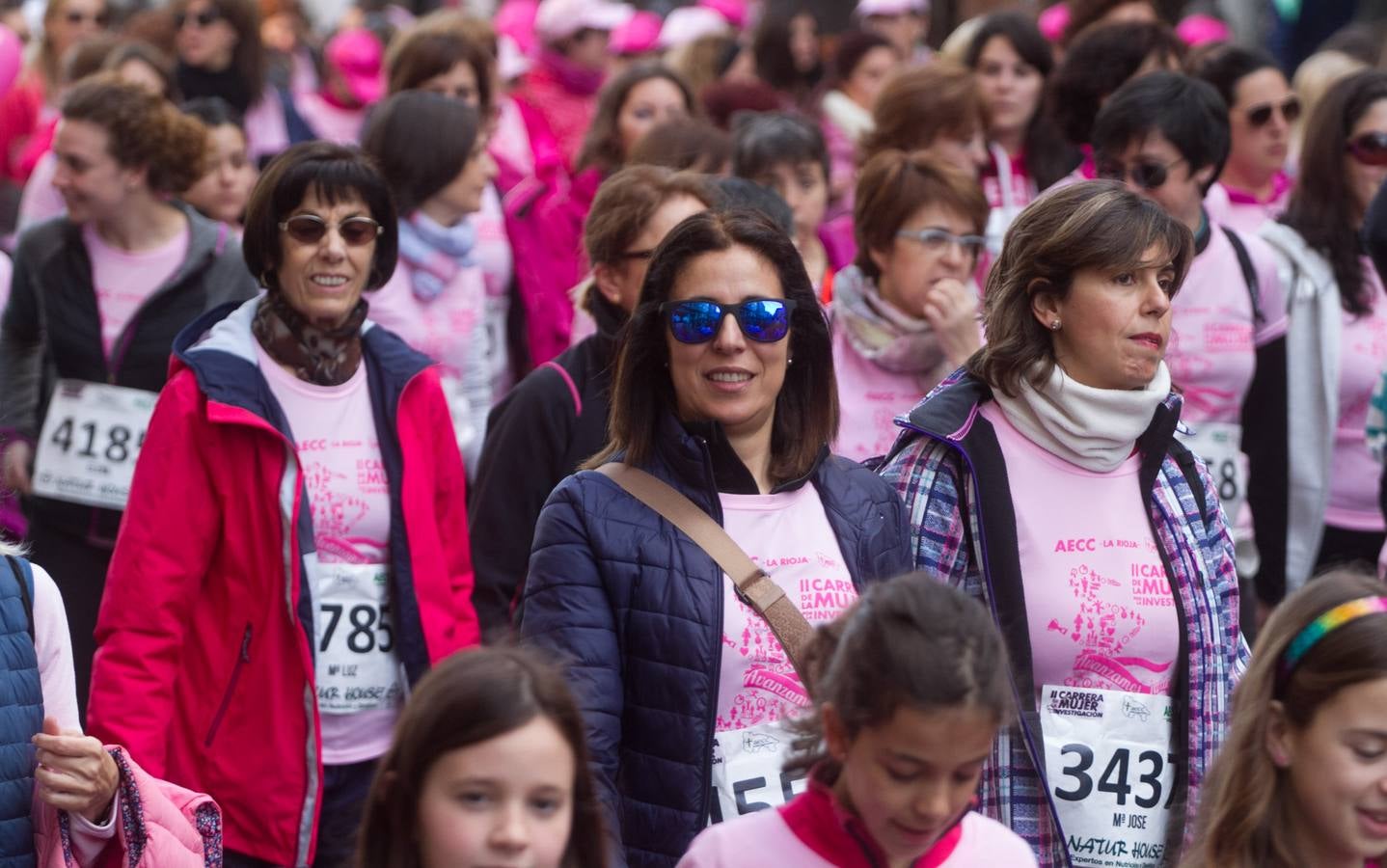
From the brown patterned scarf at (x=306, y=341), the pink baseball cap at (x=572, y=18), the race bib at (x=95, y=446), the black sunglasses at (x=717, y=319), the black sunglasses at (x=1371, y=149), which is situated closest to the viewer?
the black sunglasses at (x=717, y=319)

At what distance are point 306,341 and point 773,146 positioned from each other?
Result: 9.30 feet

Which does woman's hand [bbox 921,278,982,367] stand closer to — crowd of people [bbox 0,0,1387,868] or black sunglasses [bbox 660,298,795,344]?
crowd of people [bbox 0,0,1387,868]

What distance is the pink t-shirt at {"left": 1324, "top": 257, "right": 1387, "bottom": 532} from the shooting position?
7.07m

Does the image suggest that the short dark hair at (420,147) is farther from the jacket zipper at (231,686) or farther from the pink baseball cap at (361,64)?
the pink baseball cap at (361,64)

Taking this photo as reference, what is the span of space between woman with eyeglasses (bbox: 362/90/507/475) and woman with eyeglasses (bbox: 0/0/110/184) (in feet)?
12.9

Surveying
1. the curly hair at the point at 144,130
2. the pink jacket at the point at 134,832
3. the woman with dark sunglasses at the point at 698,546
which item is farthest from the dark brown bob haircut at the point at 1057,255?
the curly hair at the point at 144,130

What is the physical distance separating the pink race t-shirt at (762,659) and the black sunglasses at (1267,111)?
4635 mm

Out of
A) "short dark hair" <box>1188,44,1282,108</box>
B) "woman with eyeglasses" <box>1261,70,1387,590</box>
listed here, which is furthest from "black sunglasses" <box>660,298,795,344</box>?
"short dark hair" <box>1188,44,1282,108</box>

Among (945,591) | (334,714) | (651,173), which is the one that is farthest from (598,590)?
(651,173)

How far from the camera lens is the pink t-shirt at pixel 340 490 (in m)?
5.09

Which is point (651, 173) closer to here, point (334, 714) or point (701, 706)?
point (334, 714)

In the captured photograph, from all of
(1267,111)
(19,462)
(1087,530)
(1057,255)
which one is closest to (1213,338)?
(1267,111)

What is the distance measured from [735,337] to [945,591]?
3.13 ft

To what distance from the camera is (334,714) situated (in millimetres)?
5102
